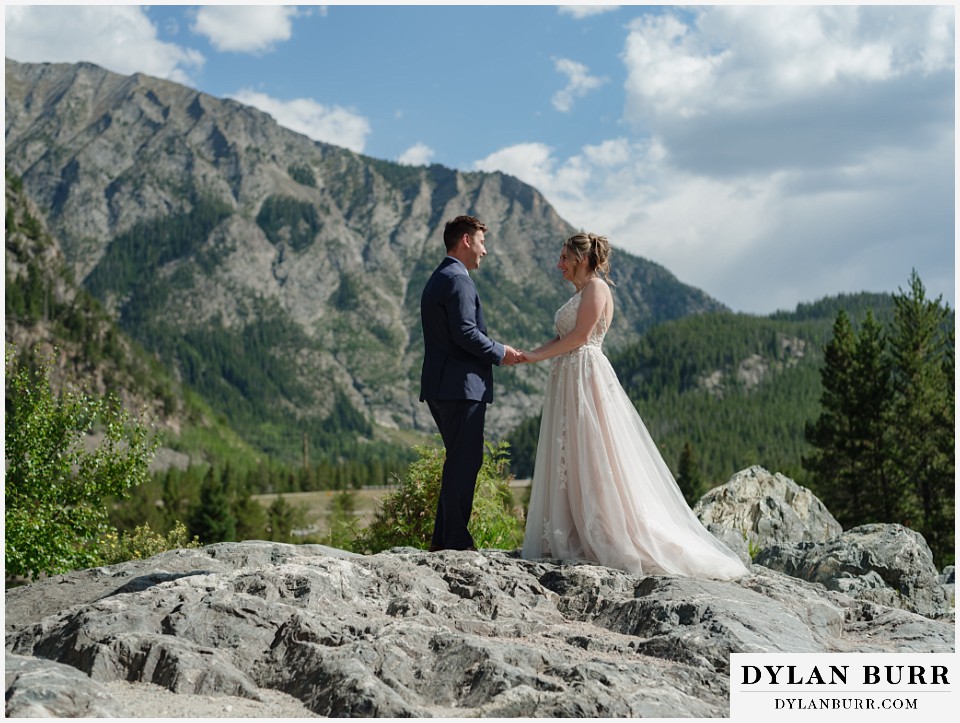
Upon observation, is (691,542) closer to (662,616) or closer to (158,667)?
(662,616)

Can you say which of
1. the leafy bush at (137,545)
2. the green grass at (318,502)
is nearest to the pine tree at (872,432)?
the leafy bush at (137,545)

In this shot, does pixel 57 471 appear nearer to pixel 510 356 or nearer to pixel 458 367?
pixel 458 367

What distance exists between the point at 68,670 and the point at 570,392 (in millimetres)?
6048

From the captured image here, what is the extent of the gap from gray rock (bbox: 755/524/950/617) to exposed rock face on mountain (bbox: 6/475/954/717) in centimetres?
401

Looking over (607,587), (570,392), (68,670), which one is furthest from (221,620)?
(570,392)

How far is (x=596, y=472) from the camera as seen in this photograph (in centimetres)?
998

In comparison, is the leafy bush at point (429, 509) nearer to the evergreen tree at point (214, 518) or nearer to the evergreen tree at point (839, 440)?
the evergreen tree at point (839, 440)

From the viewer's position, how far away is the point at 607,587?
27.9 feet

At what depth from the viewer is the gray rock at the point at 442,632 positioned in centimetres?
624

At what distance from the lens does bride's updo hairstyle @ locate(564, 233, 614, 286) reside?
10078 millimetres

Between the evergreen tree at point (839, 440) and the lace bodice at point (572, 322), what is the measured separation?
40.2 metres

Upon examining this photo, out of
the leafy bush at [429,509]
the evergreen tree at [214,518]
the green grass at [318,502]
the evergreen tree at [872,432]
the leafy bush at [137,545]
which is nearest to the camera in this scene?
the leafy bush at [429,509]

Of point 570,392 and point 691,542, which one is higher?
point 570,392

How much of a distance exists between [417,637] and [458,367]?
3611 mm
